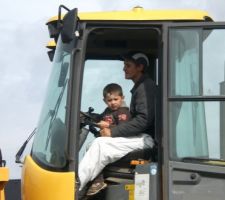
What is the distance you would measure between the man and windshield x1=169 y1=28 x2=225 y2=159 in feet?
1.14

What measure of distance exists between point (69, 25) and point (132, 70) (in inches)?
37.0

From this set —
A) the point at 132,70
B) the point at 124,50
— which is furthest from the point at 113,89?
the point at 124,50

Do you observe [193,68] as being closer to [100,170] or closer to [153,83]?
[153,83]

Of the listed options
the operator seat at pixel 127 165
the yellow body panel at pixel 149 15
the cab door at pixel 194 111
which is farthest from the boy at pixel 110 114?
the yellow body panel at pixel 149 15

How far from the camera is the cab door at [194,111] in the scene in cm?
477

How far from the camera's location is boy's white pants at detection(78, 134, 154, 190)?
514cm

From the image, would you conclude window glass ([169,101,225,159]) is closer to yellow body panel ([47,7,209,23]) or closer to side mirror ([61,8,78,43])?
yellow body panel ([47,7,209,23])

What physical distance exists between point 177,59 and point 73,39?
816mm

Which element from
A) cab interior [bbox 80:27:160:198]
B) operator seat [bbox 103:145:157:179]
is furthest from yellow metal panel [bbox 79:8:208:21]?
operator seat [bbox 103:145:157:179]

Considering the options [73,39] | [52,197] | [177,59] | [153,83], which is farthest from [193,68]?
Answer: [52,197]

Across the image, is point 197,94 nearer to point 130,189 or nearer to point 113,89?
point 130,189

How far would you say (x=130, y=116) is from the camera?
5.44m

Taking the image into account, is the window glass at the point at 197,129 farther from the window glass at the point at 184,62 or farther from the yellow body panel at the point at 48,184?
the yellow body panel at the point at 48,184

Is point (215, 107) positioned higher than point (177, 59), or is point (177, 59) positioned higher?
point (177, 59)
